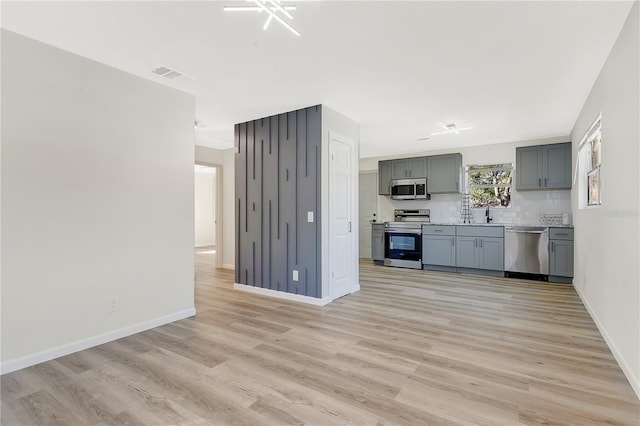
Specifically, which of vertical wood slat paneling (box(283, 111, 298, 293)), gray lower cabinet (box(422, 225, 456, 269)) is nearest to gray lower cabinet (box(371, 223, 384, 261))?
gray lower cabinet (box(422, 225, 456, 269))

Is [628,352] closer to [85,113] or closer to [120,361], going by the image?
[120,361]

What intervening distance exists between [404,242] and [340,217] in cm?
273

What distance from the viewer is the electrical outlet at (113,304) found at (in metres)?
2.93

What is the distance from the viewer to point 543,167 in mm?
5742

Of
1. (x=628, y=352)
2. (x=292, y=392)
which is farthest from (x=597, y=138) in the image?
(x=292, y=392)

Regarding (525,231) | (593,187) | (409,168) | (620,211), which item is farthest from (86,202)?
(525,231)

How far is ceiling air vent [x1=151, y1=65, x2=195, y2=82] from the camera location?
3041 millimetres

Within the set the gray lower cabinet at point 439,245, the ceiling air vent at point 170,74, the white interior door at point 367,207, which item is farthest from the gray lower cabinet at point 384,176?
the ceiling air vent at point 170,74

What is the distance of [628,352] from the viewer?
223 centimetres

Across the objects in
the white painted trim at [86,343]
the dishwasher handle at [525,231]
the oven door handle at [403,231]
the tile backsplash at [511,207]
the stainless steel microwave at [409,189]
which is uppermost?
the stainless steel microwave at [409,189]

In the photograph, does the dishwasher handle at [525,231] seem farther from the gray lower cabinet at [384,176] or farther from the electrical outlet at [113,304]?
the electrical outlet at [113,304]

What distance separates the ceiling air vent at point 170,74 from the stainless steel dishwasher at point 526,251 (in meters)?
5.43

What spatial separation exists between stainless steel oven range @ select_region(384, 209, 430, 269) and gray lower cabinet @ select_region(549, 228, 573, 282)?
7.01ft

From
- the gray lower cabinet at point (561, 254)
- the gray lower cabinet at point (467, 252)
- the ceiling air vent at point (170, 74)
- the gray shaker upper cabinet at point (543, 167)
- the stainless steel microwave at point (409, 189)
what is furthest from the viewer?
the stainless steel microwave at point (409, 189)
